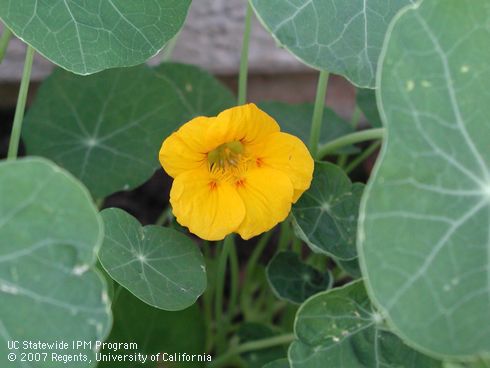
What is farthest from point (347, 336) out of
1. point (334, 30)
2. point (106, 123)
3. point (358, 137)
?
point (106, 123)

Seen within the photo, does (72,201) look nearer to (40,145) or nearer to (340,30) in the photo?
(340,30)

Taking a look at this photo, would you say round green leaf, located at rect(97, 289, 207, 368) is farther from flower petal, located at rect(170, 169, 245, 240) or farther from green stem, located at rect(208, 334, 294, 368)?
flower petal, located at rect(170, 169, 245, 240)

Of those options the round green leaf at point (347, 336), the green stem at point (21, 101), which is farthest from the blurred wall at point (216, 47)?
the round green leaf at point (347, 336)

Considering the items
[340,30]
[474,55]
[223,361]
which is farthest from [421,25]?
[223,361]

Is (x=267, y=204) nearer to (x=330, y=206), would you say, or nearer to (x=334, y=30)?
(x=330, y=206)

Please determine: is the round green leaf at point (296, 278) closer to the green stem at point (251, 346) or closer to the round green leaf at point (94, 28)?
the green stem at point (251, 346)

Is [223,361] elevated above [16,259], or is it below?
below
